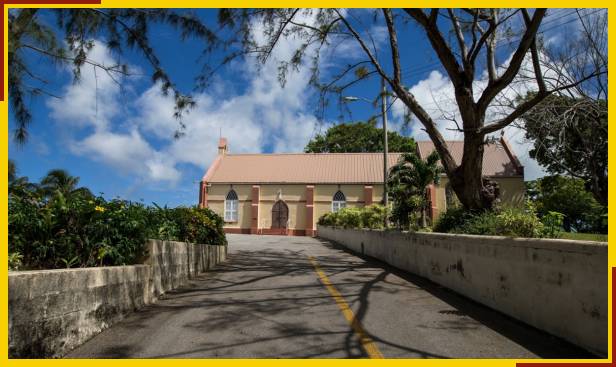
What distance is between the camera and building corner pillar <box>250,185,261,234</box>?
46.9m

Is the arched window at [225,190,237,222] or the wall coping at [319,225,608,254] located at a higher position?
the arched window at [225,190,237,222]

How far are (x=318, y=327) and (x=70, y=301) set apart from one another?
9.81 feet

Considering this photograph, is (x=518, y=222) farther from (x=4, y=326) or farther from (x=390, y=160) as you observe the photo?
(x=390, y=160)

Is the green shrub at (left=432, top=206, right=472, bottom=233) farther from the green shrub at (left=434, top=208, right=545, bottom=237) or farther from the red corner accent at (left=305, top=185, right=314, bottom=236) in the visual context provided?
the red corner accent at (left=305, top=185, right=314, bottom=236)

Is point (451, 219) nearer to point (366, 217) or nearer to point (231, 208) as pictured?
point (366, 217)

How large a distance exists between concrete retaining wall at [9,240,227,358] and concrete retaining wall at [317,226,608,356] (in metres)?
5.59

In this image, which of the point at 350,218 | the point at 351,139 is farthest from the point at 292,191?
the point at 350,218

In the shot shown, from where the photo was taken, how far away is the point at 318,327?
5949mm

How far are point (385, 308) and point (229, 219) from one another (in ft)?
137

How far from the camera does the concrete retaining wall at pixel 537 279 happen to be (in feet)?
15.8

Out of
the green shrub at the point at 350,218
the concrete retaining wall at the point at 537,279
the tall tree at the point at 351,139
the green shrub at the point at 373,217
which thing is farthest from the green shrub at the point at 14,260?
the tall tree at the point at 351,139

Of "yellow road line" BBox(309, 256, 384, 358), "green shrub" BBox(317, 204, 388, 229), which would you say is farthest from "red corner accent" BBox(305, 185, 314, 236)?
"yellow road line" BBox(309, 256, 384, 358)

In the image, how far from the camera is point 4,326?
13.0 ft
